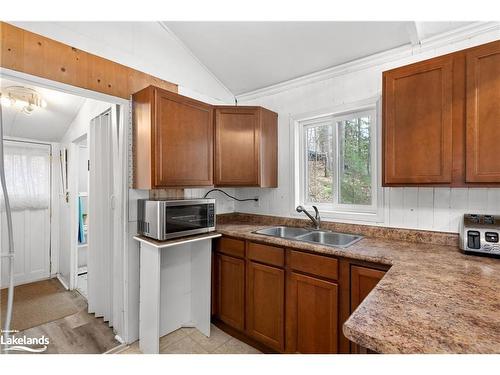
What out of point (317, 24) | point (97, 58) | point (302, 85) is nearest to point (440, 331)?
point (317, 24)

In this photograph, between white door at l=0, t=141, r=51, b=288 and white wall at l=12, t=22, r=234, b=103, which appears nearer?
white wall at l=12, t=22, r=234, b=103

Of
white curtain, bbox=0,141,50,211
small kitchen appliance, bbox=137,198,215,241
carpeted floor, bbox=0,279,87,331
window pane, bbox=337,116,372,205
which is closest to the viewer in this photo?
small kitchen appliance, bbox=137,198,215,241

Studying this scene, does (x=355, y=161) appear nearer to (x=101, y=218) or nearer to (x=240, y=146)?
(x=240, y=146)

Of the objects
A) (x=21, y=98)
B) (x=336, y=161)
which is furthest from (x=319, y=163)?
(x=21, y=98)

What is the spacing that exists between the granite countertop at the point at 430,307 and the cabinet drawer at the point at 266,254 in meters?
0.51

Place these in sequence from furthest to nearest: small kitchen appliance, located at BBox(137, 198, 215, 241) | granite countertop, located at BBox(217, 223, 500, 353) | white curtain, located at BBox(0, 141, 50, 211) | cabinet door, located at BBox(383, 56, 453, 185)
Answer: white curtain, located at BBox(0, 141, 50, 211), small kitchen appliance, located at BBox(137, 198, 215, 241), cabinet door, located at BBox(383, 56, 453, 185), granite countertop, located at BBox(217, 223, 500, 353)

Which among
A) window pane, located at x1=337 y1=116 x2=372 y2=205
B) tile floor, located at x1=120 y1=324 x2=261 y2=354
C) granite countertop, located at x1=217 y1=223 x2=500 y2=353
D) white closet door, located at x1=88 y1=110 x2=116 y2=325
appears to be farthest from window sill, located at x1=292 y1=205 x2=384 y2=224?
white closet door, located at x1=88 y1=110 x2=116 y2=325

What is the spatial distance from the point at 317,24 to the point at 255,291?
2090 millimetres

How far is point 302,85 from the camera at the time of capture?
2.36m

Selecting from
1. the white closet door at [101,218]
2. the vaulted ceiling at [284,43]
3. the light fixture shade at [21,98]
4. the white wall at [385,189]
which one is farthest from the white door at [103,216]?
the white wall at [385,189]

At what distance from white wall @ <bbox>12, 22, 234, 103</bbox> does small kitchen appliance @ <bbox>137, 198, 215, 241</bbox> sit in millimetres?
1146

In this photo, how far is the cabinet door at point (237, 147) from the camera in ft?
7.34

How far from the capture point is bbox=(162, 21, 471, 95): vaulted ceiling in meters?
1.72

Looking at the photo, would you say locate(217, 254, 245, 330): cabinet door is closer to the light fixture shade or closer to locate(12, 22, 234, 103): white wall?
locate(12, 22, 234, 103): white wall
